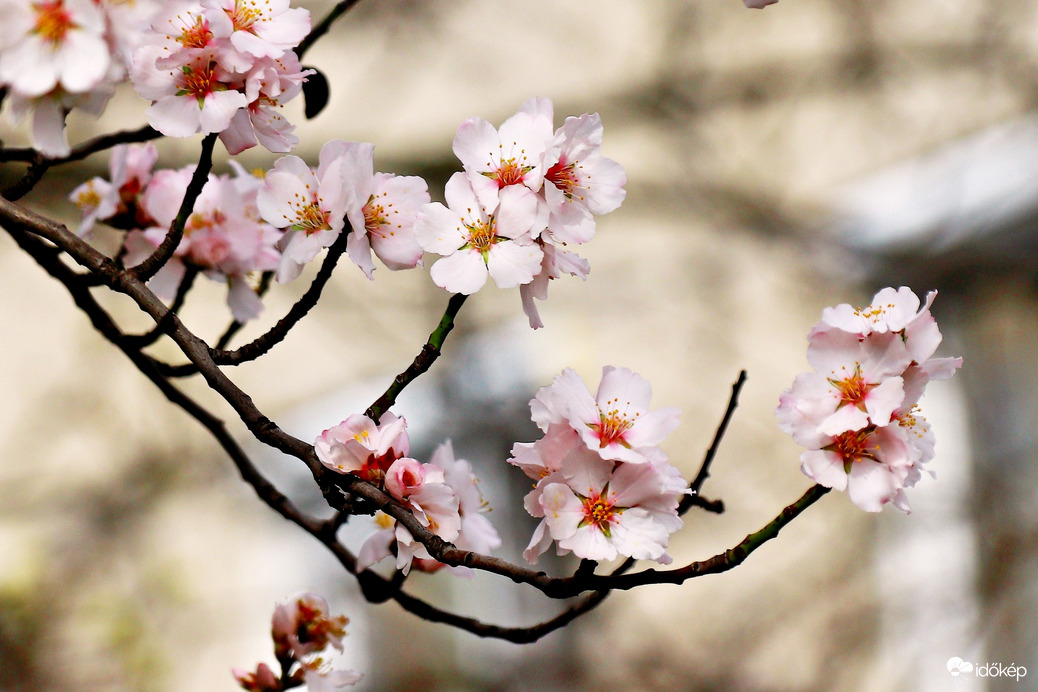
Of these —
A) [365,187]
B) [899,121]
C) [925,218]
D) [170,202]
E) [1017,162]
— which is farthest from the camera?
[899,121]

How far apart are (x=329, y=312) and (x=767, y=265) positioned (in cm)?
Answer: 109

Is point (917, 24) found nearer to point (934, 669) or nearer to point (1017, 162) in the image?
point (1017, 162)

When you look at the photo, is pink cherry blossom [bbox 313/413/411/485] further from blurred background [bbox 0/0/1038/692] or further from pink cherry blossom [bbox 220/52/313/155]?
blurred background [bbox 0/0/1038/692]

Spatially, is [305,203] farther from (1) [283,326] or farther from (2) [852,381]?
(2) [852,381]

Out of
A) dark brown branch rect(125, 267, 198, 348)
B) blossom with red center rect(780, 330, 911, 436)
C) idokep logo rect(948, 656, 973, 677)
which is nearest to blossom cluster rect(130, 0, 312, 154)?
dark brown branch rect(125, 267, 198, 348)

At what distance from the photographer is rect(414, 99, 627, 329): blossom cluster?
46 cm

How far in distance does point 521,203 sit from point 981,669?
6.13 ft

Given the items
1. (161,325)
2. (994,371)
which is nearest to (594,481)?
(161,325)

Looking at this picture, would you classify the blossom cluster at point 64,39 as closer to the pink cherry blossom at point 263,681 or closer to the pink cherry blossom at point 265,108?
the pink cherry blossom at point 265,108

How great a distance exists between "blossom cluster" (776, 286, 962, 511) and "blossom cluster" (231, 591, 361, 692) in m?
0.41

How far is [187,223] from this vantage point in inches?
28.5

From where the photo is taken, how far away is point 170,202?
2.40ft

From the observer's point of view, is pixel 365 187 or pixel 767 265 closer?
pixel 365 187

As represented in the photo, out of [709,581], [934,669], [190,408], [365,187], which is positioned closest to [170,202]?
[190,408]
